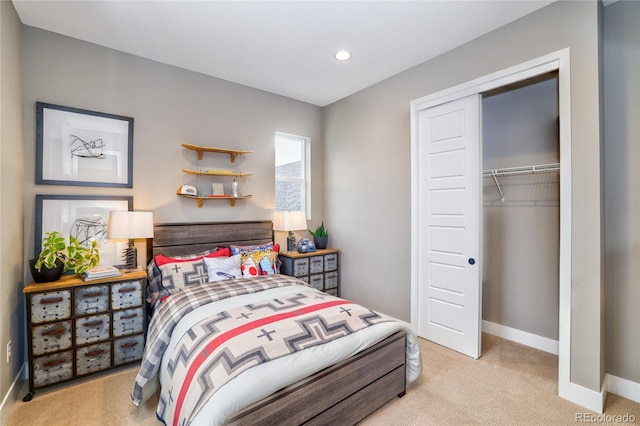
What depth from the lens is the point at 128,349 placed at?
97.3 inches

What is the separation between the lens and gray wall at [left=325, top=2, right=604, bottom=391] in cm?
203

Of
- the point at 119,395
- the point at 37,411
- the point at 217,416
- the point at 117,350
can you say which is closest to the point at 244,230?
the point at 117,350

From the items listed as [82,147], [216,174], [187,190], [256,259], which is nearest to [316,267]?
[256,259]

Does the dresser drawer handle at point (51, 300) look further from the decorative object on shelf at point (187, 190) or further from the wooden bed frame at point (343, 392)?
the wooden bed frame at point (343, 392)

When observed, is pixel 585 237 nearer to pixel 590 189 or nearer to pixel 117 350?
pixel 590 189

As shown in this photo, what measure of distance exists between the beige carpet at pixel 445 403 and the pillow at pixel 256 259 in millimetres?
1267

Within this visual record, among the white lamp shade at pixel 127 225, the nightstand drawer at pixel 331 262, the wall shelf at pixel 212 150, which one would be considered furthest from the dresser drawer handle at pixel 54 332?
the nightstand drawer at pixel 331 262

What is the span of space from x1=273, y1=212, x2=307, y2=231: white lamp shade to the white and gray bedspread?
45.7 inches

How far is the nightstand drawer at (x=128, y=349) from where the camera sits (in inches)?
95.3

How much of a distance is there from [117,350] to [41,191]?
1.49 metres

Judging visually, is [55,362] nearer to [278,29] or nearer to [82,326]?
[82,326]

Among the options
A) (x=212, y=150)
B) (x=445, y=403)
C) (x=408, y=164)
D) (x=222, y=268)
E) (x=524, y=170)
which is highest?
(x=212, y=150)

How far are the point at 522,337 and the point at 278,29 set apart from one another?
378 centimetres

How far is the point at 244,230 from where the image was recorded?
3576 millimetres
